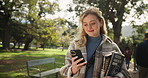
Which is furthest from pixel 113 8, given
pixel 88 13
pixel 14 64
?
pixel 88 13

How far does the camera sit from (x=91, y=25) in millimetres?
2000

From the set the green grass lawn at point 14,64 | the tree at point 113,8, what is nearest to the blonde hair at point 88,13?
the green grass lawn at point 14,64

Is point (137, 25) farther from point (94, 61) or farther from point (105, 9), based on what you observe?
point (94, 61)

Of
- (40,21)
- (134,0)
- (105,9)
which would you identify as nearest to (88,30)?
(105,9)

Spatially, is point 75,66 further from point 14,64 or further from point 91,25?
point 14,64

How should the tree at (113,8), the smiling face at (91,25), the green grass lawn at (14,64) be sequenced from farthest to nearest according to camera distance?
the tree at (113,8)
the green grass lawn at (14,64)
the smiling face at (91,25)

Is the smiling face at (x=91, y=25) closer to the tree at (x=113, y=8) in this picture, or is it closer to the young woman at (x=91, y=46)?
the young woman at (x=91, y=46)

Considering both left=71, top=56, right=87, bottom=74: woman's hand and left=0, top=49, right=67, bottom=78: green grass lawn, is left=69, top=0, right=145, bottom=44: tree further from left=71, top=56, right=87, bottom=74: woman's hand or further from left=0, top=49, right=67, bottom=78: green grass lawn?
left=71, top=56, right=87, bottom=74: woman's hand

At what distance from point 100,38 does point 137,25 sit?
20.9m

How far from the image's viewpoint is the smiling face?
78.2 inches

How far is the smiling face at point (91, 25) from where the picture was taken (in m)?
1.99

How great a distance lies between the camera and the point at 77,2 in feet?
65.0

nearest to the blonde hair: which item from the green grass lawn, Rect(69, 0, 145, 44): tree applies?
the green grass lawn

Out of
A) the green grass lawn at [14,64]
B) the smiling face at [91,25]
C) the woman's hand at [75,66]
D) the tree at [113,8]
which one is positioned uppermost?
the tree at [113,8]
